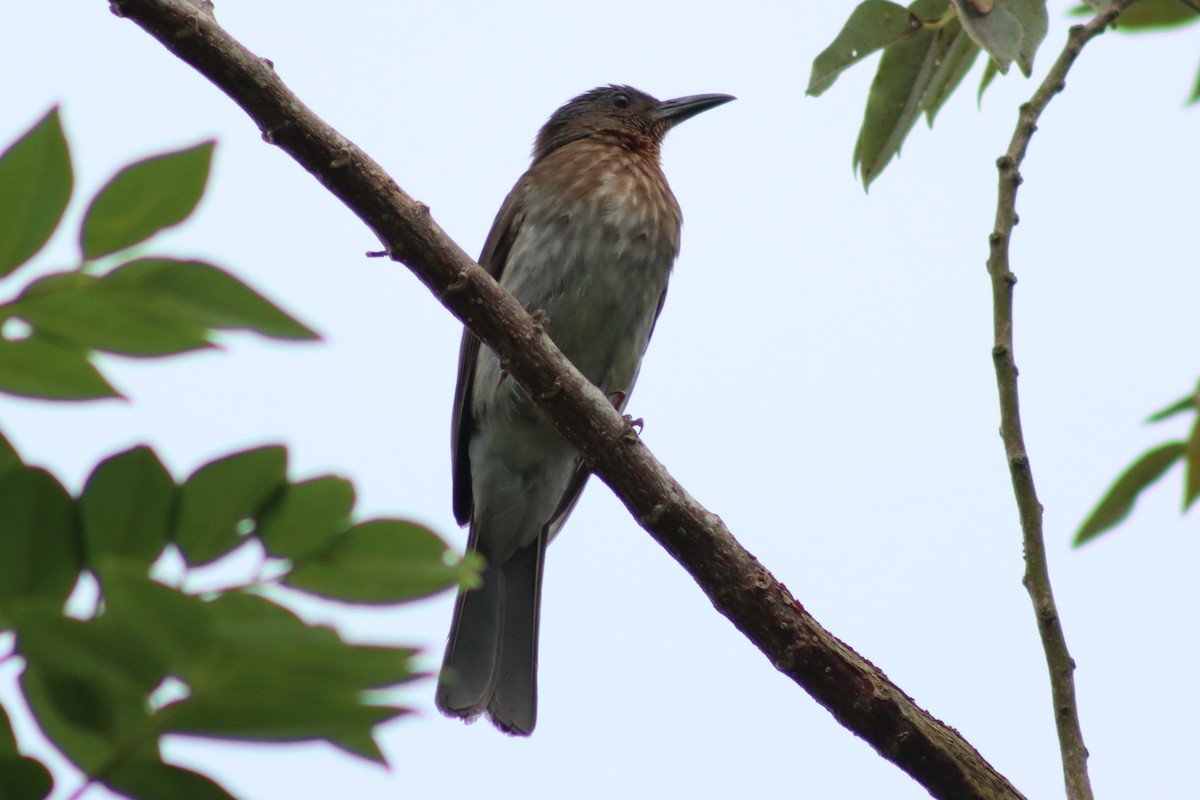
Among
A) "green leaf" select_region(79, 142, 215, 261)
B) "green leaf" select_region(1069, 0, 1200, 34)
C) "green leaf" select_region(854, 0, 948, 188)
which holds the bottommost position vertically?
"green leaf" select_region(79, 142, 215, 261)

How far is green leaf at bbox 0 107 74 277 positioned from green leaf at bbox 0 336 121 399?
2.2 inches

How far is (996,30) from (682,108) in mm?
4654

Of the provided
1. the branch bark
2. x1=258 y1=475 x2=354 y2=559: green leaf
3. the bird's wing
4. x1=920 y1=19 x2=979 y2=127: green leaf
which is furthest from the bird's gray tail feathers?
x1=258 y1=475 x2=354 y2=559: green leaf

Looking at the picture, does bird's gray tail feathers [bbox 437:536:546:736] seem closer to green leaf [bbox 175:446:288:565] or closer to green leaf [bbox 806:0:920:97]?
green leaf [bbox 806:0:920:97]

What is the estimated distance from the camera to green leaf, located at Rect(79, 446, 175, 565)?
939 mm

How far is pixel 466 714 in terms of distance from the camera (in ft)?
16.8

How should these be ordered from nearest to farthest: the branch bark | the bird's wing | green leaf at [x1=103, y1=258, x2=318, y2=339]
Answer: green leaf at [x1=103, y1=258, x2=318, y2=339] < the branch bark < the bird's wing

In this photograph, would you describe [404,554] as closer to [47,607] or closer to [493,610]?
[47,607]

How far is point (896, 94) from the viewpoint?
3.20 meters

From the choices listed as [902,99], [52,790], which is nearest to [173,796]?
[52,790]

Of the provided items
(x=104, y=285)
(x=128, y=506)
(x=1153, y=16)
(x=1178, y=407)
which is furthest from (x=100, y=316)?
(x=1153, y=16)

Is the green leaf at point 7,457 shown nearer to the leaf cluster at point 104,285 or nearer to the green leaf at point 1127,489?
the leaf cluster at point 104,285

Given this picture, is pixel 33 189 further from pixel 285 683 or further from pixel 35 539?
pixel 285 683

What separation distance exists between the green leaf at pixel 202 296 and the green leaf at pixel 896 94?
2.50m
